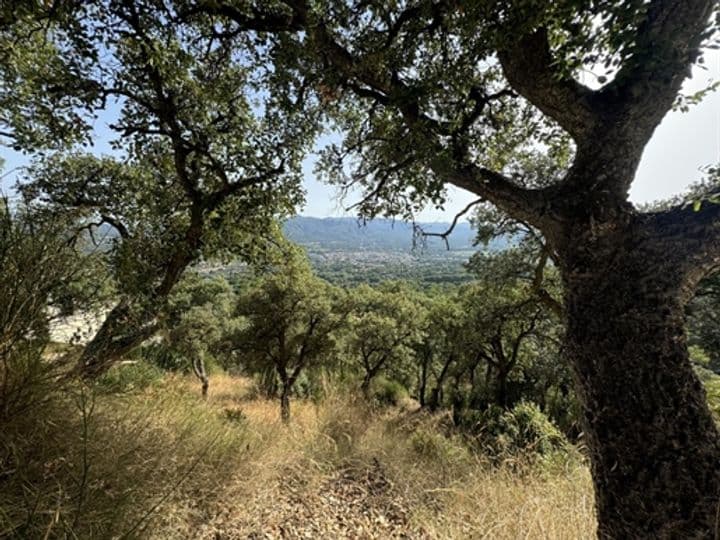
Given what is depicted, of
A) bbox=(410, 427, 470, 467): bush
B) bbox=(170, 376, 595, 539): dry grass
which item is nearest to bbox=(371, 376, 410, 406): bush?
bbox=(410, 427, 470, 467): bush

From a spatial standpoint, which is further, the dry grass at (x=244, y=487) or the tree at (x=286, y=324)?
the tree at (x=286, y=324)

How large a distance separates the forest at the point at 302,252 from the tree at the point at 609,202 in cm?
1

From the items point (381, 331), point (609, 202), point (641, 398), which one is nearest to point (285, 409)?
point (641, 398)

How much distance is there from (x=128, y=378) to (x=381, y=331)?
14559 millimetres

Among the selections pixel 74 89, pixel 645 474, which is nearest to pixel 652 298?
pixel 645 474

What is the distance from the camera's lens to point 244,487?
2529 millimetres

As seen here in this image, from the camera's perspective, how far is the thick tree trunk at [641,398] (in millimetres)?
1362

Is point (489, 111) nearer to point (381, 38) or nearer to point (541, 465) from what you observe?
point (381, 38)

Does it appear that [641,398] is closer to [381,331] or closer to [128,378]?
[128,378]

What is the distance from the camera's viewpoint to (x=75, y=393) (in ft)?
5.66

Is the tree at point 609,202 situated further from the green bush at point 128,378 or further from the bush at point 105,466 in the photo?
the green bush at point 128,378

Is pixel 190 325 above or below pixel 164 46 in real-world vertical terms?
below

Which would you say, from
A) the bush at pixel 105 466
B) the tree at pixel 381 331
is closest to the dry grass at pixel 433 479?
the bush at pixel 105 466

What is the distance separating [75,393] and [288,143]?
10.7 ft
